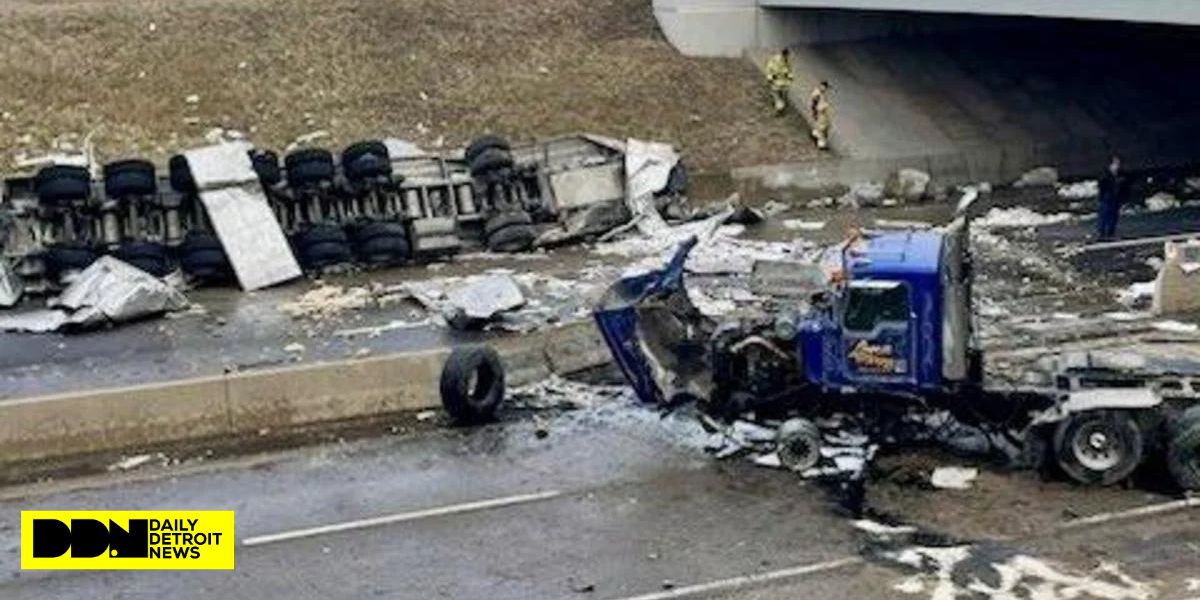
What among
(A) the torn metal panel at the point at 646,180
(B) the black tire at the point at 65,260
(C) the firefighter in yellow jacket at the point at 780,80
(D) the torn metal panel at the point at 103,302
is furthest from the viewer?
(C) the firefighter in yellow jacket at the point at 780,80

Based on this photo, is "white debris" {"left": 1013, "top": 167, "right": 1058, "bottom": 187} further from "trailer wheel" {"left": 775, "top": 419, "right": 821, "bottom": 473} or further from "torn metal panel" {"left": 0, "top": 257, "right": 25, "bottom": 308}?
"torn metal panel" {"left": 0, "top": 257, "right": 25, "bottom": 308}

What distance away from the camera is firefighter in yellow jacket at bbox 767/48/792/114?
3378 cm

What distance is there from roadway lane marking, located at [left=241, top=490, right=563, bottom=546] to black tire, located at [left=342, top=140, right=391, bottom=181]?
1142cm

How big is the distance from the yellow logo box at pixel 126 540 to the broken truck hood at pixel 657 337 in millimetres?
4427

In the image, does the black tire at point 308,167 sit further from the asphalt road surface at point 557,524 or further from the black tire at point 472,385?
the asphalt road surface at point 557,524

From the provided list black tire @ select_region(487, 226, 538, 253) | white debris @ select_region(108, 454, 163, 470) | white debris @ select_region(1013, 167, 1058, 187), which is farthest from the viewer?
white debris @ select_region(1013, 167, 1058, 187)

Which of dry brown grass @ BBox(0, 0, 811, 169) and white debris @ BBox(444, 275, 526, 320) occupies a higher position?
dry brown grass @ BBox(0, 0, 811, 169)

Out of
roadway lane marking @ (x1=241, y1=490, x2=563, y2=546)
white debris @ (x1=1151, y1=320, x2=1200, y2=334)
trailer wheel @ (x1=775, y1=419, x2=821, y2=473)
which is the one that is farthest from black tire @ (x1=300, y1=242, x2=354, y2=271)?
white debris @ (x1=1151, y1=320, x2=1200, y2=334)

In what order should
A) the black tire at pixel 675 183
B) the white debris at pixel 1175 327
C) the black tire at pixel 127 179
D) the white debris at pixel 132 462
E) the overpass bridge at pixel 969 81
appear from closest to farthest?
1. the white debris at pixel 132 462
2. the white debris at pixel 1175 327
3. the black tire at pixel 127 179
4. the black tire at pixel 675 183
5. the overpass bridge at pixel 969 81

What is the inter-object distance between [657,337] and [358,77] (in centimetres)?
1836

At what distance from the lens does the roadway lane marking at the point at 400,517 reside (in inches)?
559

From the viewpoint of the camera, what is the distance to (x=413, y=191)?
26.1 meters

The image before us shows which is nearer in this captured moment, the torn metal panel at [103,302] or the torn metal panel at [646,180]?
the torn metal panel at [103,302]

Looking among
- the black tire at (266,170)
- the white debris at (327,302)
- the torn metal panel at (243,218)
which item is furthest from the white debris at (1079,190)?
the torn metal panel at (243,218)
